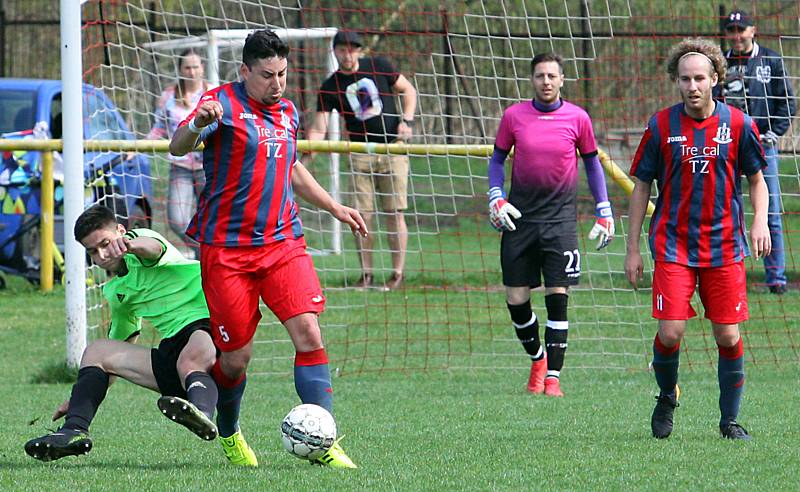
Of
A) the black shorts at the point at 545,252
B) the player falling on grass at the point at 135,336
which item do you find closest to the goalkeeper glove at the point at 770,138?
the black shorts at the point at 545,252

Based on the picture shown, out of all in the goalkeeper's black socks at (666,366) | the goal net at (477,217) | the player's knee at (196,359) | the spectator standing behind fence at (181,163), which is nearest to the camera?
the player's knee at (196,359)

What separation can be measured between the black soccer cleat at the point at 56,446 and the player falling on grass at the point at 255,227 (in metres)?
0.69

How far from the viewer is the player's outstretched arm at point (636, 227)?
20.0 ft

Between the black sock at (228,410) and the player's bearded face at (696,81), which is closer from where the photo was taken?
the black sock at (228,410)

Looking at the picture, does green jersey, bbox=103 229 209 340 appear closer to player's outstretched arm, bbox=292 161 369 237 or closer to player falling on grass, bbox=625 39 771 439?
player's outstretched arm, bbox=292 161 369 237

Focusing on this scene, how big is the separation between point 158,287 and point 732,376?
8.65 ft

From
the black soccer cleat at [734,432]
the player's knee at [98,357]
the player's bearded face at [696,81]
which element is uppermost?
the player's bearded face at [696,81]

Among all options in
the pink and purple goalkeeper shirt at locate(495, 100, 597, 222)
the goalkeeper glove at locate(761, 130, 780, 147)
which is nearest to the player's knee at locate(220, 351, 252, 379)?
the pink and purple goalkeeper shirt at locate(495, 100, 597, 222)

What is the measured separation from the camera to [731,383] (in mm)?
6090

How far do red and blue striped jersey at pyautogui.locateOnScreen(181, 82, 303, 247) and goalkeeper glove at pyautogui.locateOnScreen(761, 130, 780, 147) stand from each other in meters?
5.58

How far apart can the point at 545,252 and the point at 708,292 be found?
7.00 feet

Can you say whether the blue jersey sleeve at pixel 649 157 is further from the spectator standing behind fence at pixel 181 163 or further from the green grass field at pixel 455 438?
the spectator standing behind fence at pixel 181 163

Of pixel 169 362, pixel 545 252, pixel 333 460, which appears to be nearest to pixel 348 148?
pixel 545 252

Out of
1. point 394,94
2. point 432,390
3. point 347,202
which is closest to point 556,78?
point 432,390
